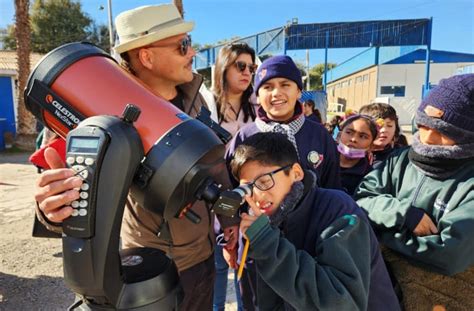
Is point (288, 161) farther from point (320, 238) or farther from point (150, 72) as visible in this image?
point (150, 72)

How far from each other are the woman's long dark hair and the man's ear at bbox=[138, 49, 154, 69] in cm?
119

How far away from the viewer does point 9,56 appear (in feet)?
54.1

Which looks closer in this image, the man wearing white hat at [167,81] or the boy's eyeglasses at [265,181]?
the boy's eyeglasses at [265,181]

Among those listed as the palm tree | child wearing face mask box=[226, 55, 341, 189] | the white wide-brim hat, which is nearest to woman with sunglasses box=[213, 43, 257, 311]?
child wearing face mask box=[226, 55, 341, 189]

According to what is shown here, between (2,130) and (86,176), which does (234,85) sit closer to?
(86,176)

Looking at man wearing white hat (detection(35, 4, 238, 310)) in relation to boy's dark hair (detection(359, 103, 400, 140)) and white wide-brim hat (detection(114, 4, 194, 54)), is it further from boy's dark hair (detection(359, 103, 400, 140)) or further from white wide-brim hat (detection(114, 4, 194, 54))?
boy's dark hair (detection(359, 103, 400, 140))

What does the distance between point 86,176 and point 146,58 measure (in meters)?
0.66

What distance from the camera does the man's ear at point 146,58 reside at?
134cm

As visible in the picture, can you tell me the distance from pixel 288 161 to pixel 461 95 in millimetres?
622

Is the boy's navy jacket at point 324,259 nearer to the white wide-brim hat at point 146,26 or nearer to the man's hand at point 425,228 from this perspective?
the man's hand at point 425,228

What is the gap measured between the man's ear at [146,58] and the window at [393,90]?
26878mm

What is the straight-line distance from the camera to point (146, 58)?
135 centimetres

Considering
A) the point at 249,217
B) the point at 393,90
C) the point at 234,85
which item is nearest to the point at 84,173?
the point at 249,217

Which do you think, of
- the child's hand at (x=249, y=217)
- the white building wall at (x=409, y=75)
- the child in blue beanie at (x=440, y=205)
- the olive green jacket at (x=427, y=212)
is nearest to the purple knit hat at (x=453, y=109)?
the child in blue beanie at (x=440, y=205)
